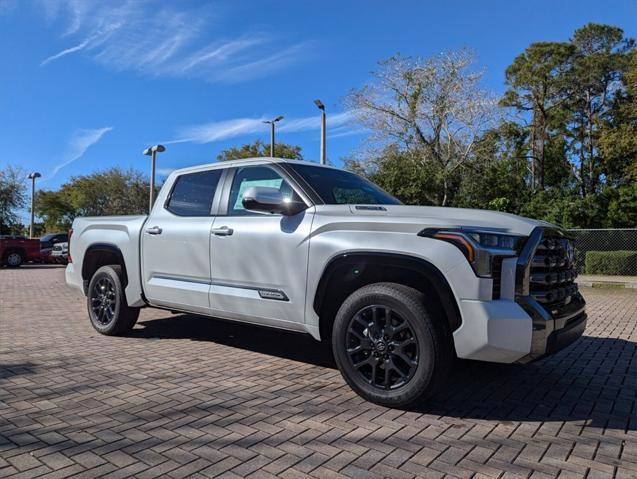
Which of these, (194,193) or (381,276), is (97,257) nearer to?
(194,193)

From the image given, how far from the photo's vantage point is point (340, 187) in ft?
15.1

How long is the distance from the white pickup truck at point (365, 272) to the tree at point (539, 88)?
30.6 meters

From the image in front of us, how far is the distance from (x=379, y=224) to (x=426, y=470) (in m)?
1.63

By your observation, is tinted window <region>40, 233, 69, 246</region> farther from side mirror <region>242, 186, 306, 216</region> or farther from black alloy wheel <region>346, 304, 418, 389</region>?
black alloy wheel <region>346, 304, 418, 389</region>

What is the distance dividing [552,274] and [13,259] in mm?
22250

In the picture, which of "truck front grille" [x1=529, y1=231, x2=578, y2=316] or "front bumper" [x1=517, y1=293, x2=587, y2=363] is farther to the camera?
"truck front grille" [x1=529, y1=231, x2=578, y2=316]

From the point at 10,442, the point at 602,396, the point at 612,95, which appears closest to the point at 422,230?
the point at 602,396

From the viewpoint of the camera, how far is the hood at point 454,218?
335 centimetres

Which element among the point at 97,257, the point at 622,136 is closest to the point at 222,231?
the point at 97,257

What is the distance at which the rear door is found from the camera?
187 inches

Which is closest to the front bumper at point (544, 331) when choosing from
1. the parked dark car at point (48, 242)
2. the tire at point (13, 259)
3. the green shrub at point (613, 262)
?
the green shrub at point (613, 262)

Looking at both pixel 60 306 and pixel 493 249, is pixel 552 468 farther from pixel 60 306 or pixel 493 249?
pixel 60 306

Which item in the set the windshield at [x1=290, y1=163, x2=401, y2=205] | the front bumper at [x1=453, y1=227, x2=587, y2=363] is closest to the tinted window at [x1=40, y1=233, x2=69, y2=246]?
the windshield at [x1=290, y1=163, x2=401, y2=205]

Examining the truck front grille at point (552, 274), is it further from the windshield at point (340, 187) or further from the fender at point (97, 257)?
the fender at point (97, 257)
